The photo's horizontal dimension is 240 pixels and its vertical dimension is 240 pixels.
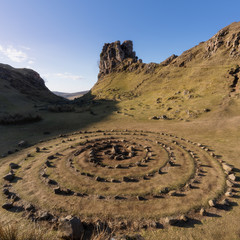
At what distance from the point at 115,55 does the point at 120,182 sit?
158 m

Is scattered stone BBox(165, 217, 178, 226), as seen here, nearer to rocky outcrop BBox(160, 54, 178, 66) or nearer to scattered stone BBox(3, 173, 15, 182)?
scattered stone BBox(3, 173, 15, 182)

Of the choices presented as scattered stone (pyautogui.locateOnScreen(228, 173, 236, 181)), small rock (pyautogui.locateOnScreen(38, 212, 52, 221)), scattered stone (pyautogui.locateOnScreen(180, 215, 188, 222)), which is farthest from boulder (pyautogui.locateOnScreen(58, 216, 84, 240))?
scattered stone (pyautogui.locateOnScreen(228, 173, 236, 181))

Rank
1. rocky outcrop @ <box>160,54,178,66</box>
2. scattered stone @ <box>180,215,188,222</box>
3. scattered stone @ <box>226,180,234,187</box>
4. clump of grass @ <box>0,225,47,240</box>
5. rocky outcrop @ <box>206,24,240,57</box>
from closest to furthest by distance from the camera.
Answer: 1. clump of grass @ <box>0,225,47,240</box>
2. scattered stone @ <box>180,215,188,222</box>
3. scattered stone @ <box>226,180,234,187</box>
4. rocky outcrop @ <box>206,24,240,57</box>
5. rocky outcrop @ <box>160,54,178,66</box>

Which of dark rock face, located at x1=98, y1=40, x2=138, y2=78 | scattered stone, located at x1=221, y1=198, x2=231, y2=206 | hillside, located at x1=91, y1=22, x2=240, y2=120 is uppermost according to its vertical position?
dark rock face, located at x1=98, y1=40, x2=138, y2=78

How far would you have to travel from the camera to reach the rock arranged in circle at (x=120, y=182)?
856 cm

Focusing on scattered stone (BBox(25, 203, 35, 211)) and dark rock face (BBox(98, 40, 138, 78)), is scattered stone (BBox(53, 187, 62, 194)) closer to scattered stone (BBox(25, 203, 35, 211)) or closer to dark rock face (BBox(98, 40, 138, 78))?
scattered stone (BBox(25, 203, 35, 211))

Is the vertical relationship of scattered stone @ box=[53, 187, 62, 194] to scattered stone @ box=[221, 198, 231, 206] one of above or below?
above

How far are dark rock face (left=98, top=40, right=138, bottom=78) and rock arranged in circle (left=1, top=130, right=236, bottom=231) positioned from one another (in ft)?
461

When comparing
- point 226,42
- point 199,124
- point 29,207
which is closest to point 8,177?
point 29,207

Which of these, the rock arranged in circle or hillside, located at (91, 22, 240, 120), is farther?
A: hillside, located at (91, 22, 240, 120)

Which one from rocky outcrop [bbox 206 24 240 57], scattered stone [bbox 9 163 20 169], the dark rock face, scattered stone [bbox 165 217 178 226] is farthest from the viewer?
the dark rock face

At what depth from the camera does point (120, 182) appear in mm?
11445

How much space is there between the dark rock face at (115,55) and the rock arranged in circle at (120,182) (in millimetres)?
140431

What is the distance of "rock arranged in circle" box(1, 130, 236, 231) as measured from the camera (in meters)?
8.56
